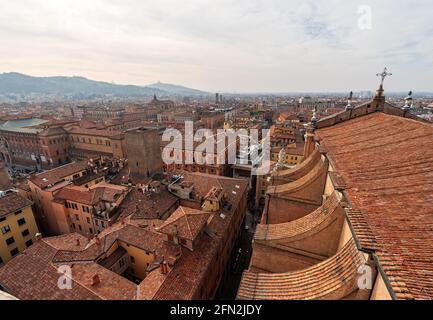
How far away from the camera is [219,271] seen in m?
21.0

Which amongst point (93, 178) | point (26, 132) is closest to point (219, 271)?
point (93, 178)

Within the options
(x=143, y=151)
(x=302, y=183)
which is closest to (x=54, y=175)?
(x=143, y=151)

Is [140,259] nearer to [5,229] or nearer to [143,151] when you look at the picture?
[5,229]

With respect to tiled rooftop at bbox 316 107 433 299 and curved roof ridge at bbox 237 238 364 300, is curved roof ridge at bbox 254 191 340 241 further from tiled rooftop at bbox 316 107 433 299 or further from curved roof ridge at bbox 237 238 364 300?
curved roof ridge at bbox 237 238 364 300

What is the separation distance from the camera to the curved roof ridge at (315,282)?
7.25m

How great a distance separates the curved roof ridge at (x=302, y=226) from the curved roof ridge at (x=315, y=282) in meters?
1.99

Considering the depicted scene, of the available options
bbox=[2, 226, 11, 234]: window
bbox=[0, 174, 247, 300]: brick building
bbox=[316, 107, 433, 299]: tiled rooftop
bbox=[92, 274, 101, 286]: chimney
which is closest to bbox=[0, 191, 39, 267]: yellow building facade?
bbox=[2, 226, 11, 234]: window

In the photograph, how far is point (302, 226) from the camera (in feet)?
37.6

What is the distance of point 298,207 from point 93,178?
3060 centimetres

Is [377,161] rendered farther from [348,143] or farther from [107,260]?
[107,260]

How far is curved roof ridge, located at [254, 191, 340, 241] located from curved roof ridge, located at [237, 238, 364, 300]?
1.99 meters

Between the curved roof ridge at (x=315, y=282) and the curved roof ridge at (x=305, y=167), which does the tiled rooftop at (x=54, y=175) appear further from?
the curved roof ridge at (x=315, y=282)

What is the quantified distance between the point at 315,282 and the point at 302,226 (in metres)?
3.51

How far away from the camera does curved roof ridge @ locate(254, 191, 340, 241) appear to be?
10.4 metres
